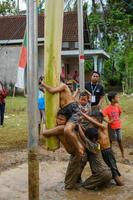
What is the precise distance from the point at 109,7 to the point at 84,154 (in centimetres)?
3490

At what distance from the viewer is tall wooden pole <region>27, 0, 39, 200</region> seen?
21.4ft

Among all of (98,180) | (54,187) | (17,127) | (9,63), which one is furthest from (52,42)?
(9,63)

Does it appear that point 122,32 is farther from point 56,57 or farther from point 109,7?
point 56,57

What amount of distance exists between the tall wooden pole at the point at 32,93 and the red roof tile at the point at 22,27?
83.7 feet

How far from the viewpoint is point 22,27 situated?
34.2 meters

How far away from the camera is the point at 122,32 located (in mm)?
39812

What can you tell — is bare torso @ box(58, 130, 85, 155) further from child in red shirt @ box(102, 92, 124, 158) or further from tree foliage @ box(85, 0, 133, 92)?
tree foliage @ box(85, 0, 133, 92)

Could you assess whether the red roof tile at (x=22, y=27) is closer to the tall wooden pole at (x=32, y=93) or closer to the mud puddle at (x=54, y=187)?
the mud puddle at (x=54, y=187)

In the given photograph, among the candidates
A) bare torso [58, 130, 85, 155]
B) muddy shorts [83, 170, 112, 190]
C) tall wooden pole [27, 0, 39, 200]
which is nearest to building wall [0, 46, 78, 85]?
muddy shorts [83, 170, 112, 190]

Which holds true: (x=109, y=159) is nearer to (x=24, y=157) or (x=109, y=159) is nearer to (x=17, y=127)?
(x=24, y=157)

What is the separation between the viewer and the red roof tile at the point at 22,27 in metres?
32.6

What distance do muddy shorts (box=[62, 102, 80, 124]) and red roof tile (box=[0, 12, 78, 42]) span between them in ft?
82.1

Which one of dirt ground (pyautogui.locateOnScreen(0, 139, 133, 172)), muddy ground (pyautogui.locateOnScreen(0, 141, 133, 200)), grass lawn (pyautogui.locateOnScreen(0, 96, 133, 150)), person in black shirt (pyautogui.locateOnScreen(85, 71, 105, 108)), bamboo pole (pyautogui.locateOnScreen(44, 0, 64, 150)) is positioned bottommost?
grass lawn (pyautogui.locateOnScreen(0, 96, 133, 150))

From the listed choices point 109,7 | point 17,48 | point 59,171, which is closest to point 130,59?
point 17,48
